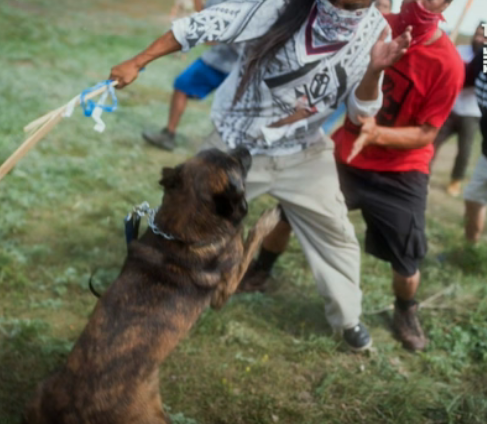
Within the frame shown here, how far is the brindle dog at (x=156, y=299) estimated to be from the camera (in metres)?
2.73

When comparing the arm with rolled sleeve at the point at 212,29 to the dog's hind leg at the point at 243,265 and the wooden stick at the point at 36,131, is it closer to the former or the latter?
the wooden stick at the point at 36,131

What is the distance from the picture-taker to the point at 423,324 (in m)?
4.85

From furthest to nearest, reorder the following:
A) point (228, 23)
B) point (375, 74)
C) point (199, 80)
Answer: point (199, 80) → point (375, 74) → point (228, 23)

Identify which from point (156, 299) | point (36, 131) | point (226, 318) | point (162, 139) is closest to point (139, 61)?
point (36, 131)

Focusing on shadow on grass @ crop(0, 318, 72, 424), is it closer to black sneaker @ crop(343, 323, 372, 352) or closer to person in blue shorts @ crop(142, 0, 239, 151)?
black sneaker @ crop(343, 323, 372, 352)

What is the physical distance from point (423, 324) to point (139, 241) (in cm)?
267

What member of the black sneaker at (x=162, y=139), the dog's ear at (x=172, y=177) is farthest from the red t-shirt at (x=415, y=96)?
the black sneaker at (x=162, y=139)

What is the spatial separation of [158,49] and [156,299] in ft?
4.48

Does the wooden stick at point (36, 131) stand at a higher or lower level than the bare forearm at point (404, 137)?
higher

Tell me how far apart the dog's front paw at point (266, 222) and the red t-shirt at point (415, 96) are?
74 centimetres

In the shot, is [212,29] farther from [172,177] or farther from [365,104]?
[365,104]

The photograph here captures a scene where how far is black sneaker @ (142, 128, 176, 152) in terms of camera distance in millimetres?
7688

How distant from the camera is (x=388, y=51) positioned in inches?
136

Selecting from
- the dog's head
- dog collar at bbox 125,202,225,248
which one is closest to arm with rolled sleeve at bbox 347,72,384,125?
the dog's head
